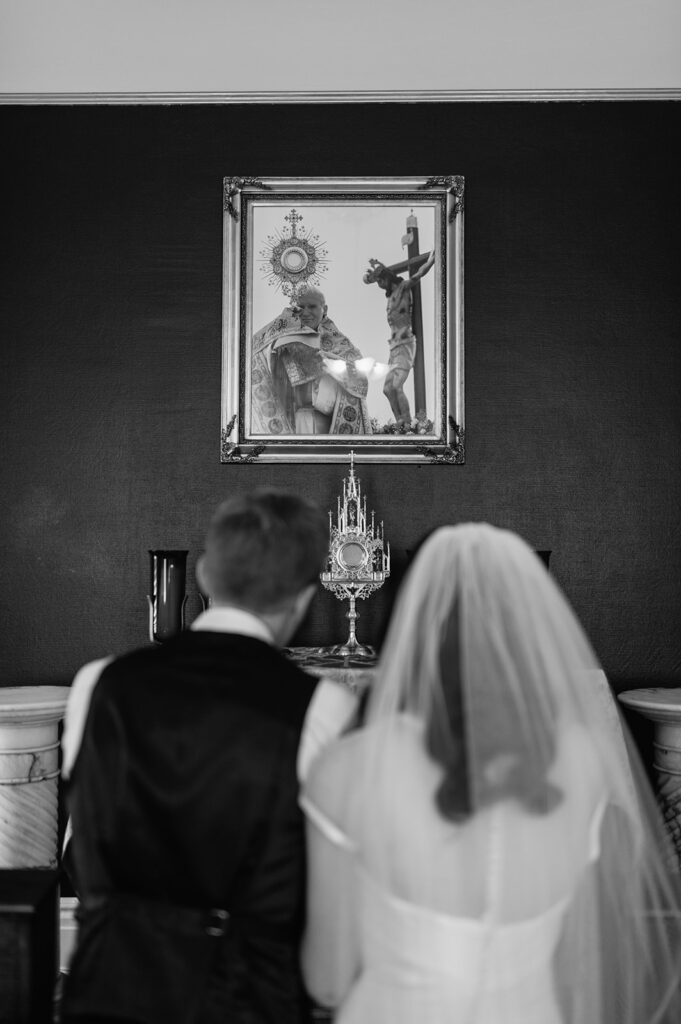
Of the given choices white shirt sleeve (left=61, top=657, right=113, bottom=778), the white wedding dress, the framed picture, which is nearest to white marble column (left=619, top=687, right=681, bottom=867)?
the framed picture

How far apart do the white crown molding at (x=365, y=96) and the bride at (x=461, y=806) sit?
127 inches

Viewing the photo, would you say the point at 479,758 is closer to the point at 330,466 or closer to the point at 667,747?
the point at 667,747

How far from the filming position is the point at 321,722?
5.44 feet

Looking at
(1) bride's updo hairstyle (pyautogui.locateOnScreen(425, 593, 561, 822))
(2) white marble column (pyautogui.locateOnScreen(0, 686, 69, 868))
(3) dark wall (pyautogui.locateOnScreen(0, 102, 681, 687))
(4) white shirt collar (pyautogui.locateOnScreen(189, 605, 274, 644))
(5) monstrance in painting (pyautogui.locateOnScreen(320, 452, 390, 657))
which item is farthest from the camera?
(3) dark wall (pyautogui.locateOnScreen(0, 102, 681, 687))

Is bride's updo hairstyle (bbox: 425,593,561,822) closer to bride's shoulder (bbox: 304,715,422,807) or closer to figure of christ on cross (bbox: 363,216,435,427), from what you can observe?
bride's shoulder (bbox: 304,715,422,807)

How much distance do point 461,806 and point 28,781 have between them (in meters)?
2.64

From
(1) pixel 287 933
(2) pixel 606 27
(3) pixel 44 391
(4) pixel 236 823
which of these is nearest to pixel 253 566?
(4) pixel 236 823

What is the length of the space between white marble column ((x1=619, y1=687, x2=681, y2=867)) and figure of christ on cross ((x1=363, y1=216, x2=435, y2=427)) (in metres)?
1.57

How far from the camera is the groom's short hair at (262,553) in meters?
1.73

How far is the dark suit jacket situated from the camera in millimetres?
1619

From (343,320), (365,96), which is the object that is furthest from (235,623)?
(365,96)

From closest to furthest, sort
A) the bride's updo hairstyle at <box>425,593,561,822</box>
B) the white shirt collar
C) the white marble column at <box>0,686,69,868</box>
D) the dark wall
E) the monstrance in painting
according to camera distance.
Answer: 1. the bride's updo hairstyle at <box>425,593,561,822</box>
2. the white shirt collar
3. the white marble column at <box>0,686,69,868</box>
4. the monstrance in painting
5. the dark wall

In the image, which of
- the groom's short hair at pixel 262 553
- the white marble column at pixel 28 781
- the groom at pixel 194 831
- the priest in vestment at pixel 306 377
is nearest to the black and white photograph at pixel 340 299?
the priest in vestment at pixel 306 377

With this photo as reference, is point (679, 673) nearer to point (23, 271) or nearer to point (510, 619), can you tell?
point (510, 619)
